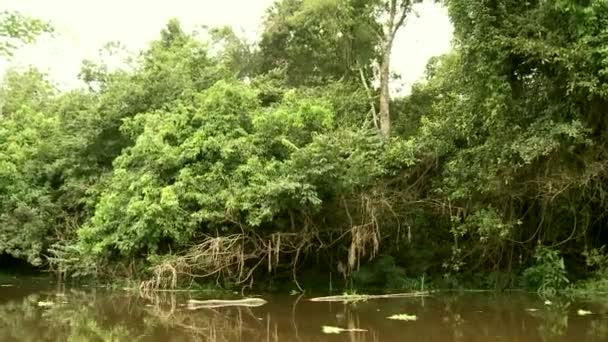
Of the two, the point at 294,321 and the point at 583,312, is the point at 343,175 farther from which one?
the point at 583,312

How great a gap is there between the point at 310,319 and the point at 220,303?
2872 millimetres

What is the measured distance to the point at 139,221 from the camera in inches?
562

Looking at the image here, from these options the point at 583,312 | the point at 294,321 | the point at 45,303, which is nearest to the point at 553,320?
the point at 583,312

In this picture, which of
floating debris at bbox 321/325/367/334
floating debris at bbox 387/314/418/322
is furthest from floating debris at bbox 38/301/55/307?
floating debris at bbox 387/314/418/322

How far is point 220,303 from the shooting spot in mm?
12227

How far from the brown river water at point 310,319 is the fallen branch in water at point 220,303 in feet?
0.77

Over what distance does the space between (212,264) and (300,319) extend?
14.8 feet

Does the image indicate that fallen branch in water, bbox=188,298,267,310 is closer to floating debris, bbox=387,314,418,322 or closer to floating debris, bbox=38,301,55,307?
floating debris, bbox=38,301,55,307

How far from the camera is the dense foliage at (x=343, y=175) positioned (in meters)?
12.2

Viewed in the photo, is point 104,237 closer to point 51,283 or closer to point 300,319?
point 51,283

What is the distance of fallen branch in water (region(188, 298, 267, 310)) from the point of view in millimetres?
11922

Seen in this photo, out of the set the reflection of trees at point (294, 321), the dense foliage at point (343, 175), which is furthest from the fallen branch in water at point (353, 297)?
the dense foliage at point (343, 175)

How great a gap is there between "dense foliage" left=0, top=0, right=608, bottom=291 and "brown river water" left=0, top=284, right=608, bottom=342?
1.40 meters

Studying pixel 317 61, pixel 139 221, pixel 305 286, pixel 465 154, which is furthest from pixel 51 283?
pixel 465 154
